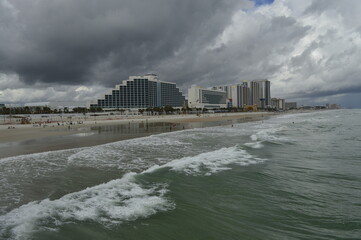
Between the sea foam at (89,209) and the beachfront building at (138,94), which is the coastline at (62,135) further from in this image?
the beachfront building at (138,94)

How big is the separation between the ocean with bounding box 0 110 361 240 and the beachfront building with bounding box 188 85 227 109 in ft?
524

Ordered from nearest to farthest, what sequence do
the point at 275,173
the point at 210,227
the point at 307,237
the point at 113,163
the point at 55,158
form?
1. the point at 307,237
2. the point at 210,227
3. the point at 275,173
4. the point at 113,163
5. the point at 55,158

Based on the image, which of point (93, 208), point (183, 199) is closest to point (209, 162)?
point (183, 199)

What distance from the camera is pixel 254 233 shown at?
477cm

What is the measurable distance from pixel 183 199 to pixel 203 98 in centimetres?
17070

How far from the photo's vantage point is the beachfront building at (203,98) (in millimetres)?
171375

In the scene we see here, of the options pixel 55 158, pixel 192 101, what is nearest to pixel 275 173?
pixel 55 158

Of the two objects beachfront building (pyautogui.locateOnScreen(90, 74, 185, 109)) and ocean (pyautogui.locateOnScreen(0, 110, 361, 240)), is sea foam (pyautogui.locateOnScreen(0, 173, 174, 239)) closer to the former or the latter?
ocean (pyautogui.locateOnScreen(0, 110, 361, 240))

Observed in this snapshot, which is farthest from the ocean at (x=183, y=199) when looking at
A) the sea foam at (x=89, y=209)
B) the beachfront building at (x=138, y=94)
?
the beachfront building at (x=138, y=94)

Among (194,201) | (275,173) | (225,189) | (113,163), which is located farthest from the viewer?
(113,163)

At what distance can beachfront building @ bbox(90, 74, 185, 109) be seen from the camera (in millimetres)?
134125

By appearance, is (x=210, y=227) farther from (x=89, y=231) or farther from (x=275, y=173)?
(x=275, y=173)

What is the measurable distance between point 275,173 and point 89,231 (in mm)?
7525

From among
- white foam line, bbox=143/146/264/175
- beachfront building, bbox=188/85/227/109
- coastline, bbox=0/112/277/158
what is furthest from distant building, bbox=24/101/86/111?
white foam line, bbox=143/146/264/175
